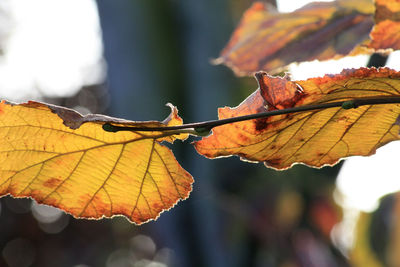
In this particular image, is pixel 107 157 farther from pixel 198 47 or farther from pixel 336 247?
pixel 336 247

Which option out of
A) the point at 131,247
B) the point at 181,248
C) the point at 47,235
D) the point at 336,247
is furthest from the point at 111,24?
the point at 131,247

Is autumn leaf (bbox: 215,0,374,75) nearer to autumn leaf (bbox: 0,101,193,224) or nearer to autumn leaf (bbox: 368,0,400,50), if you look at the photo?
autumn leaf (bbox: 368,0,400,50)

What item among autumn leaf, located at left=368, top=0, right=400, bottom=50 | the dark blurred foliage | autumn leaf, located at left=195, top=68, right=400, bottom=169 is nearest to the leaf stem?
autumn leaf, located at left=195, top=68, right=400, bottom=169

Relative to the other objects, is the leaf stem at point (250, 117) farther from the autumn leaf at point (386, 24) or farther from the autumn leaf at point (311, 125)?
the autumn leaf at point (386, 24)

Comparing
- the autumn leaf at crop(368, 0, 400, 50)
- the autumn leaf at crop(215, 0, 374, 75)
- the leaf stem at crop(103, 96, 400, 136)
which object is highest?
the autumn leaf at crop(215, 0, 374, 75)

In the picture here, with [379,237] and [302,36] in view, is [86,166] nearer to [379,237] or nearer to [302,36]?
[302,36]

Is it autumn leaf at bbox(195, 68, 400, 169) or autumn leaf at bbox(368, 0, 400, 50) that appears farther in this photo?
autumn leaf at bbox(368, 0, 400, 50)

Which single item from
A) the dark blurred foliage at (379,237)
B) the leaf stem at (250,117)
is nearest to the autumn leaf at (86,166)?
the leaf stem at (250,117)
